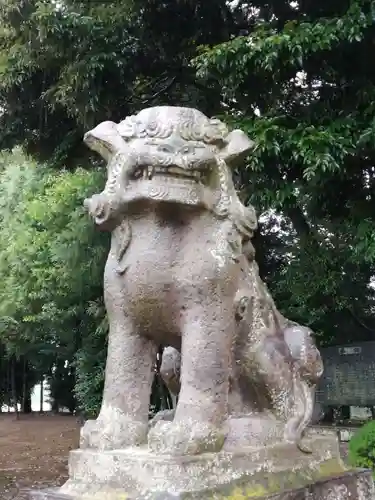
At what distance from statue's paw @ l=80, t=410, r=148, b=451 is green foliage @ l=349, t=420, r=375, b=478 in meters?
3.37

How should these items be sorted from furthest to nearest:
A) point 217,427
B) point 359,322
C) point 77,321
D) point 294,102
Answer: point 77,321
point 359,322
point 294,102
point 217,427

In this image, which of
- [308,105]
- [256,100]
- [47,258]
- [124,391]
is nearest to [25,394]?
[47,258]

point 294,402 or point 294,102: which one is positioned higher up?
point 294,102

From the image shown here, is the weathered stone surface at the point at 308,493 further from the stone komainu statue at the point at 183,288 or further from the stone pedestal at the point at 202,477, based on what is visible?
the stone komainu statue at the point at 183,288

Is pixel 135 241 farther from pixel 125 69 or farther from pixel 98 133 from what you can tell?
pixel 125 69

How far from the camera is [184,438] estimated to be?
2.20 metres

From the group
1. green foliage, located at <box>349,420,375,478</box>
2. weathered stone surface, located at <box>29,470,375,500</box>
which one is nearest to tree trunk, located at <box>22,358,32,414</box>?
green foliage, located at <box>349,420,375,478</box>

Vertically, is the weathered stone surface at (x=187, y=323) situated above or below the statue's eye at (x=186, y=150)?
below

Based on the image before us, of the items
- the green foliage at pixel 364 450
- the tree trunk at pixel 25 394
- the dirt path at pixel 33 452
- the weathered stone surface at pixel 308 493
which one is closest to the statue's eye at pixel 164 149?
the weathered stone surface at pixel 308 493

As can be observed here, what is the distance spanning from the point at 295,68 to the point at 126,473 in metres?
4.68

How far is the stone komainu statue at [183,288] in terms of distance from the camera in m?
2.38

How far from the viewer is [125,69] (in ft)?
24.0

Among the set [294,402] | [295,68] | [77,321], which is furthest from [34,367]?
[294,402]

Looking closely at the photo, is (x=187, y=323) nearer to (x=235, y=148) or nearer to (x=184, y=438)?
(x=184, y=438)
